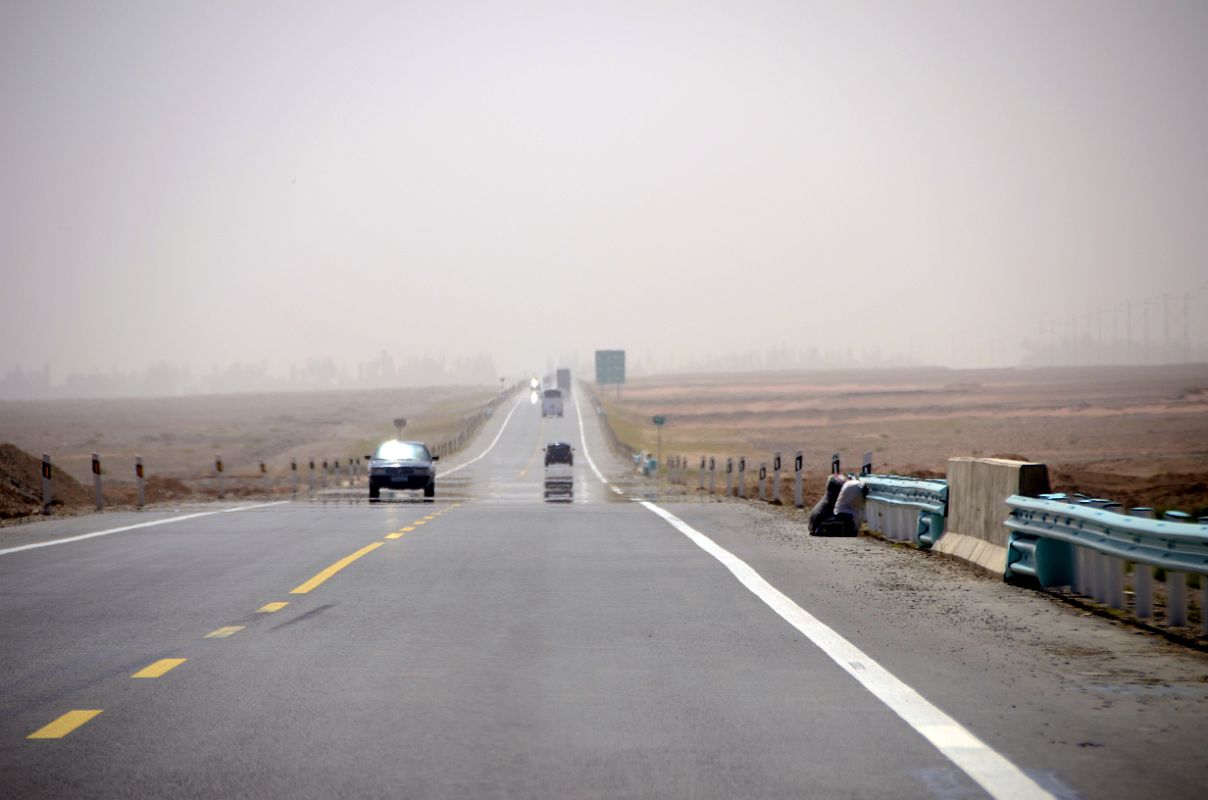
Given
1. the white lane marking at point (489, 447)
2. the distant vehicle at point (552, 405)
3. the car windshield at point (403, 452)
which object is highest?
the distant vehicle at point (552, 405)

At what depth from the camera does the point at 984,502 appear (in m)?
15.0

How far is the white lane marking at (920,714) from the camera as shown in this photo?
232 inches

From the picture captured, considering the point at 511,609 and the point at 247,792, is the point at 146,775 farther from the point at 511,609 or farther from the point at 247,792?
the point at 511,609

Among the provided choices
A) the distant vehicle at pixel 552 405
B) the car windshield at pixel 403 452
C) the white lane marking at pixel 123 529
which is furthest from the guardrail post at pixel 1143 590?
the distant vehicle at pixel 552 405

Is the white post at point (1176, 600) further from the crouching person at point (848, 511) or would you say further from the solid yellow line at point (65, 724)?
the crouching person at point (848, 511)

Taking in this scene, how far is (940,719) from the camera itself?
7.22 meters

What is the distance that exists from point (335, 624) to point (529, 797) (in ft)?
17.8

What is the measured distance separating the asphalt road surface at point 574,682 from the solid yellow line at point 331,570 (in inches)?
3.1

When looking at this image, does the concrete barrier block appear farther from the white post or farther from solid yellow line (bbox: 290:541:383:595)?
solid yellow line (bbox: 290:541:383:595)

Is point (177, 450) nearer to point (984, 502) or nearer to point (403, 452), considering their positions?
point (403, 452)

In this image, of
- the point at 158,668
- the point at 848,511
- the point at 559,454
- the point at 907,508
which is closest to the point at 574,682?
the point at 158,668

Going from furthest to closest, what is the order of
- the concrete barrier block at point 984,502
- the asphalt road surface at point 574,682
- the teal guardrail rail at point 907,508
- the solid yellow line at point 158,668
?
the teal guardrail rail at point 907,508 < the concrete barrier block at point 984,502 < the solid yellow line at point 158,668 < the asphalt road surface at point 574,682

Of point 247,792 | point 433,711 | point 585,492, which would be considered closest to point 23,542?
point 433,711

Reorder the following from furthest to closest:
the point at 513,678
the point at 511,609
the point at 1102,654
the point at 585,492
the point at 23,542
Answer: the point at 585,492 → the point at 23,542 → the point at 511,609 → the point at 1102,654 → the point at 513,678
